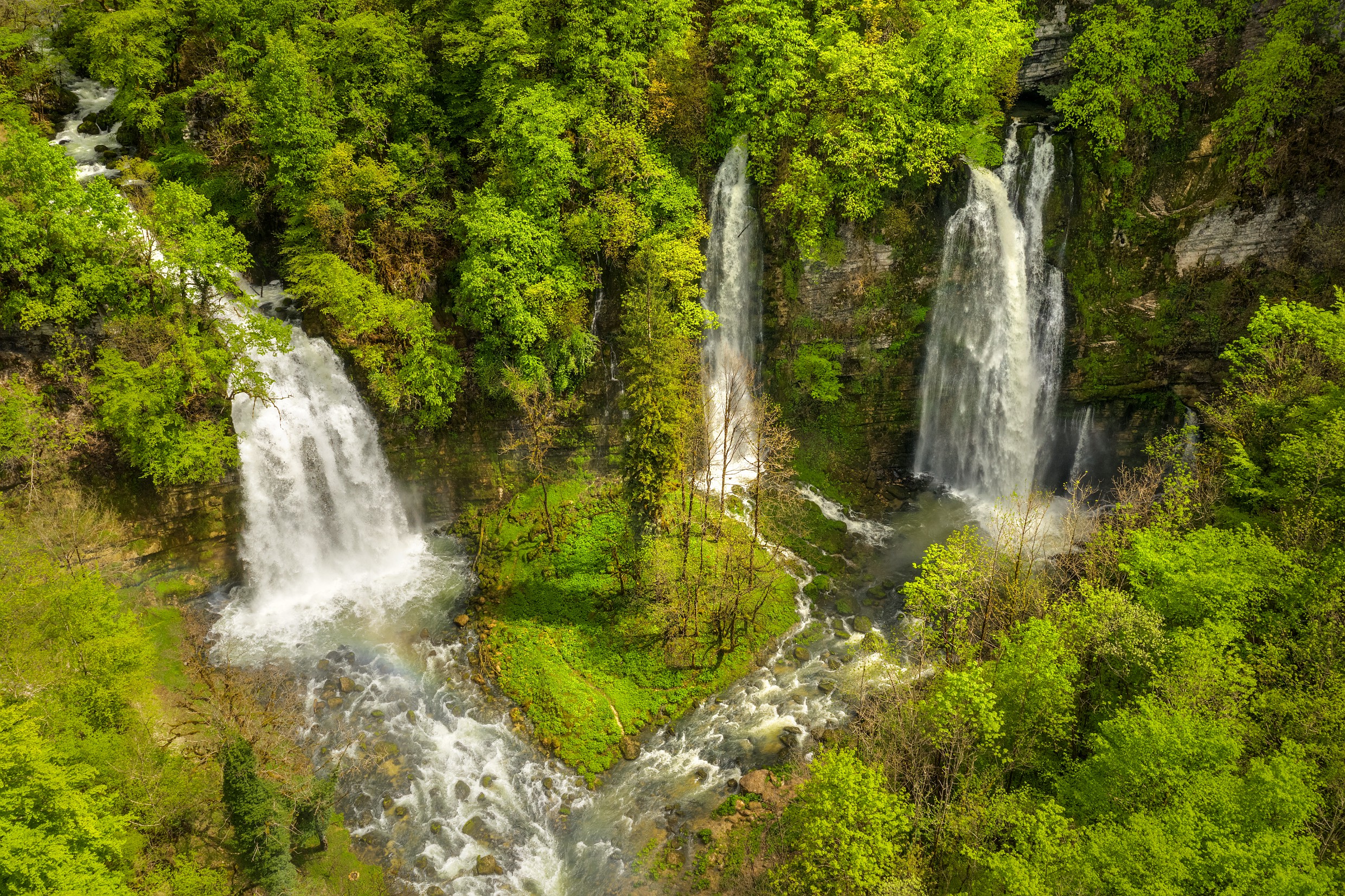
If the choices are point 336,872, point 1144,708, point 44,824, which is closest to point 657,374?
point 1144,708

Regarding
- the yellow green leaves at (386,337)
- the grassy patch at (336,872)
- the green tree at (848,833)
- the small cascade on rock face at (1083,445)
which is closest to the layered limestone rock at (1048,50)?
the small cascade on rock face at (1083,445)

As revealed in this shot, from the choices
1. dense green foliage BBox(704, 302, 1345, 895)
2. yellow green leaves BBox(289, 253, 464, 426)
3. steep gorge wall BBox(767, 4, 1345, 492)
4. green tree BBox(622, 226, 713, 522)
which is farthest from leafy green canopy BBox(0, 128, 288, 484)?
dense green foliage BBox(704, 302, 1345, 895)

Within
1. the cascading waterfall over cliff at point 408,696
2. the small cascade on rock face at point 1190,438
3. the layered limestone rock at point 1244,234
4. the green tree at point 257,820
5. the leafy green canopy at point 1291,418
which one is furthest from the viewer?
the small cascade on rock face at point 1190,438

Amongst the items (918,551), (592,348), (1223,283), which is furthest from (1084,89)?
(592,348)

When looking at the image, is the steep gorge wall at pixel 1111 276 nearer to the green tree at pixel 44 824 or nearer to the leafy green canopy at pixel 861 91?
the leafy green canopy at pixel 861 91

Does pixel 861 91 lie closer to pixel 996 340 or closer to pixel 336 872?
pixel 996 340

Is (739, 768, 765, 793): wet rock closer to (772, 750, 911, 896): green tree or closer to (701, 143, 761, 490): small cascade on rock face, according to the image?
(772, 750, 911, 896): green tree

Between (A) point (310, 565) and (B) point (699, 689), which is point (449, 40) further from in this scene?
(B) point (699, 689)
